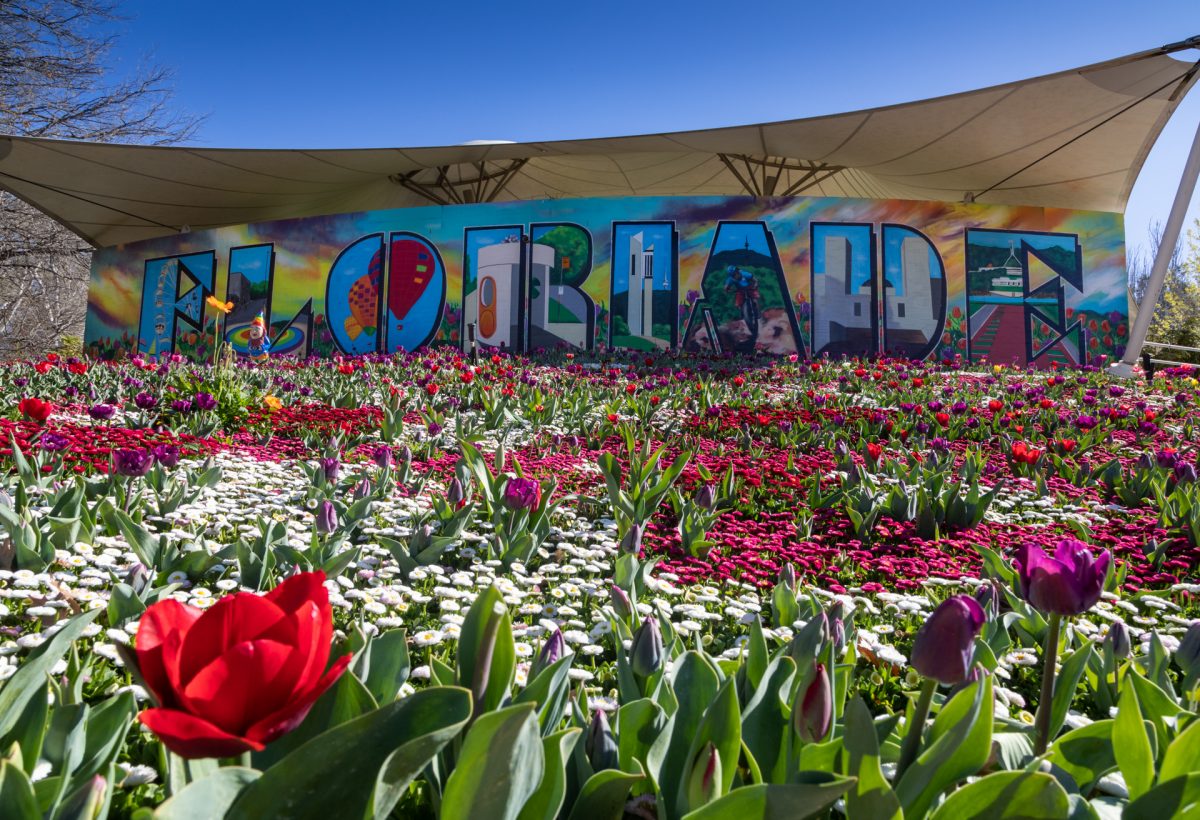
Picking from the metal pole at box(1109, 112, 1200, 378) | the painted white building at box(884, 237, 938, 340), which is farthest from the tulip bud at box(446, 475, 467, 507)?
the painted white building at box(884, 237, 938, 340)

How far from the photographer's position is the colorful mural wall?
50.9ft

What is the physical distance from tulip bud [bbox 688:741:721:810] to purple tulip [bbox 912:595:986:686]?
0.29 meters

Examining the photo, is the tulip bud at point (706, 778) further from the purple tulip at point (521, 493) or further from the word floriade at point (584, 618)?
the purple tulip at point (521, 493)

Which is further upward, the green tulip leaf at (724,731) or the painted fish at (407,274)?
the painted fish at (407,274)

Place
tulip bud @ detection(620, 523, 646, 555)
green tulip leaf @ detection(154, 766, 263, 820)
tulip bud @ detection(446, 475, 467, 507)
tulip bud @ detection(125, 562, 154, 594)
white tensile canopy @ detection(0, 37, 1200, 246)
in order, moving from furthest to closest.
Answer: white tensile canopy @ detection(0, 37, 1200, 246) < tulip bud @ detection(446, 475, 467, 507) < tulip bud @ detection(620, 523, 646, 555) < tulip bud @ detection(125, 562, 154, 594) < green tulip leaf @ detection(154, 766, 263, 820)

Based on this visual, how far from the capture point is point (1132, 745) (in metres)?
0.97

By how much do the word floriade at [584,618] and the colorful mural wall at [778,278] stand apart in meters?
9.80

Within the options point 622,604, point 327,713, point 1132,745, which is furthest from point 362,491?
point 1132,745

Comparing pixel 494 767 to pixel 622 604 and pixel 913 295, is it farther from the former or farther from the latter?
pixel 913 295

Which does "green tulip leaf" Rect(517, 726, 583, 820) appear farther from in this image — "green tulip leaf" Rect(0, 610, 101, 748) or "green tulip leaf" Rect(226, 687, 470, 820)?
"green tulip leaf" Rect(0, 610, 101, 748)

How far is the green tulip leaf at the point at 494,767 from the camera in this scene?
728 mm

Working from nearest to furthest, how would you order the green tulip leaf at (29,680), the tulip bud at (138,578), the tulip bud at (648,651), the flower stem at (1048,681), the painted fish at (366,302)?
the green tulip leaf at (29,680)
the flower stem at (1048,681)
the tulip bud at (648,651)
the tulip bud at (138,578)
the painted fish at (366,302)

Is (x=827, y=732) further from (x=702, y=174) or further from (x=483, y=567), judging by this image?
(x=702, y=174)

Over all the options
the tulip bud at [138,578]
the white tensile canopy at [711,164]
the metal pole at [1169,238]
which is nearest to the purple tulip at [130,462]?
the tulip bud at [138,578]
